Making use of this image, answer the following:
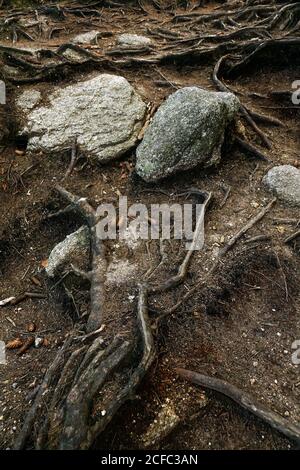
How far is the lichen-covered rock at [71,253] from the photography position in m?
5.51

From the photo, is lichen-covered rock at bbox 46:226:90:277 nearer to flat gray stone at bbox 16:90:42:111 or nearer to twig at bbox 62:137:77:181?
twig at bbox 62:137:77:181

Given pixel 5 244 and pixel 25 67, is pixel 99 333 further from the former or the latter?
pixel 25 67

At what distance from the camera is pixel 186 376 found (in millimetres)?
3986

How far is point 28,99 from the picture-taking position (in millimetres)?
7672

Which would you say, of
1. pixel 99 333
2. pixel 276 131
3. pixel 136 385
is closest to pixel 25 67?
pixel 276 131

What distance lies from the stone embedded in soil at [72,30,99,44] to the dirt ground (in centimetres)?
145

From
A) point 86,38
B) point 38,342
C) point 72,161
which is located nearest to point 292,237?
point 38,342

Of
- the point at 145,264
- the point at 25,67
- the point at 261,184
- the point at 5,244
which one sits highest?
the point at 25,67

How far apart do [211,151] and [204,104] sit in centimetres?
70

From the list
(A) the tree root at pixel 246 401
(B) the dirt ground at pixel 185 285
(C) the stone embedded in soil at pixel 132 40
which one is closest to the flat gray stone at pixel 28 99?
(B) the dirt ground at pixel 185 285

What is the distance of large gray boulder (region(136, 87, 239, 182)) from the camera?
19.5 ft

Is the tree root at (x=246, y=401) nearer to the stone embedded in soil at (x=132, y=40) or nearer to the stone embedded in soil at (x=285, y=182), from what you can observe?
the stone embedded in soil at (x=285, y=182)

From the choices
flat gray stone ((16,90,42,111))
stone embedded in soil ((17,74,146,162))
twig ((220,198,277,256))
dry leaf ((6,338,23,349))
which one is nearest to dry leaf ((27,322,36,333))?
dry leaf ((6,338,23,349))

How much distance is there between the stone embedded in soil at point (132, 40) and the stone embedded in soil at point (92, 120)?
1.91 meters
